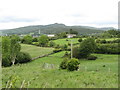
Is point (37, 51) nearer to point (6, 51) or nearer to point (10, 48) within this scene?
point (10, 48)

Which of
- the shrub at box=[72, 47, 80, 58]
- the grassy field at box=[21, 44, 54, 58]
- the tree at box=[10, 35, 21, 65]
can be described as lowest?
the grassy field at box=[21, 44, 54, 58]

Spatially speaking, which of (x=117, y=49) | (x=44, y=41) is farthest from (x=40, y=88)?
(x=44, y=41)

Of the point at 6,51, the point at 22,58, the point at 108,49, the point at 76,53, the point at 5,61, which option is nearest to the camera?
the point at 5,61

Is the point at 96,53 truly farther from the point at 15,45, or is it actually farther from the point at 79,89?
the point at 79,89

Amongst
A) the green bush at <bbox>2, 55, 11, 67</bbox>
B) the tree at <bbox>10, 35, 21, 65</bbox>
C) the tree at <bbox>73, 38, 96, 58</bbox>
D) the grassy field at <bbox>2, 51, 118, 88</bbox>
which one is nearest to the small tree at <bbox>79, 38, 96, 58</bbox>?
the tree at <bbox>73, 38, 96, 58</bbox>

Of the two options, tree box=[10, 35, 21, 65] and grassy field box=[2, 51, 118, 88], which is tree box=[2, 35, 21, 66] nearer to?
tree box=[10, 35, 21, 65]

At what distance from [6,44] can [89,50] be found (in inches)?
652

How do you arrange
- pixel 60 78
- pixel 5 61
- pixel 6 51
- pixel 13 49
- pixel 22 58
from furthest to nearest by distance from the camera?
pixel 22 58
pixel 13 49
pixel 6 51
pixel 5 61
pixel 60 78

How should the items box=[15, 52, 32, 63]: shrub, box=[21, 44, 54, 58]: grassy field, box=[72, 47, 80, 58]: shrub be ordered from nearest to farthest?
box=[15, 52, 32, 63]: shrub → box=[72, 47, 80, 58]: shrub → box=[21, 44, 54, 58]: grassy field

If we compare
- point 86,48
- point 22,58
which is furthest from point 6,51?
point 86,48

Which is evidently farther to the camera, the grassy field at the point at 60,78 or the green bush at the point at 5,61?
the green bush at the point at 5,61

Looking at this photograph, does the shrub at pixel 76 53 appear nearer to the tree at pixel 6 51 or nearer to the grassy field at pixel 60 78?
the tree at pixel 6 51

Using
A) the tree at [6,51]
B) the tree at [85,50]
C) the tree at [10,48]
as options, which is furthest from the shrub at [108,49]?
the tree at [6,51]

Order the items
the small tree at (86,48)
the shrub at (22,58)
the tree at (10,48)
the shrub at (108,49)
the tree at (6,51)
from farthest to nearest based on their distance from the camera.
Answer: the shrub at (108,49)
the small tree at (86,48)
the shrub at (22,58)
the tree at (10,48)
the tree at (6,51)
